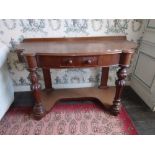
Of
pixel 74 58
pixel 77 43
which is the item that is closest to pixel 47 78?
pixel 77 43

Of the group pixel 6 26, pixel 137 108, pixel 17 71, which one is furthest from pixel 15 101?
pixel 137 108

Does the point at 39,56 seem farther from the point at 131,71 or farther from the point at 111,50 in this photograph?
the point at 131,71

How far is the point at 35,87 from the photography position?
114cm

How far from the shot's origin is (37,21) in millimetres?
1343


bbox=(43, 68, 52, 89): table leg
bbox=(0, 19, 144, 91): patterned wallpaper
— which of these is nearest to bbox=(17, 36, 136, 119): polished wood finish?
bbox=(0, 19, 144, 91): patterned wallpaper

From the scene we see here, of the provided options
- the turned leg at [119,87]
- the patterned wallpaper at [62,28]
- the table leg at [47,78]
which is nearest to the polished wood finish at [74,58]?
the turned leg at [119,87]

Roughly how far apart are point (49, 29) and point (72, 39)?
241mm

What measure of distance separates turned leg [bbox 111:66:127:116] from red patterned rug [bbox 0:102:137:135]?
80 mm

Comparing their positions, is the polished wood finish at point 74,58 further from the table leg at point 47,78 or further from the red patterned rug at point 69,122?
the table leg at point 47,78

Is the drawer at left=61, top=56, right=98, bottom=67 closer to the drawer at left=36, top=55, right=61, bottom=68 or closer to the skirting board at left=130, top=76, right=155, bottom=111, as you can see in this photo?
the drawer at left=36, top=55, right=61, bottom=68

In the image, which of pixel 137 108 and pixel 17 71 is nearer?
pixel 137 108

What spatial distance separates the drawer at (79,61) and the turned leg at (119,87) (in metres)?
0.23

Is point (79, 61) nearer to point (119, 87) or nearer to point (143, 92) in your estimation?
point (119, 87)

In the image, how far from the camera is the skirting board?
1383 mm
